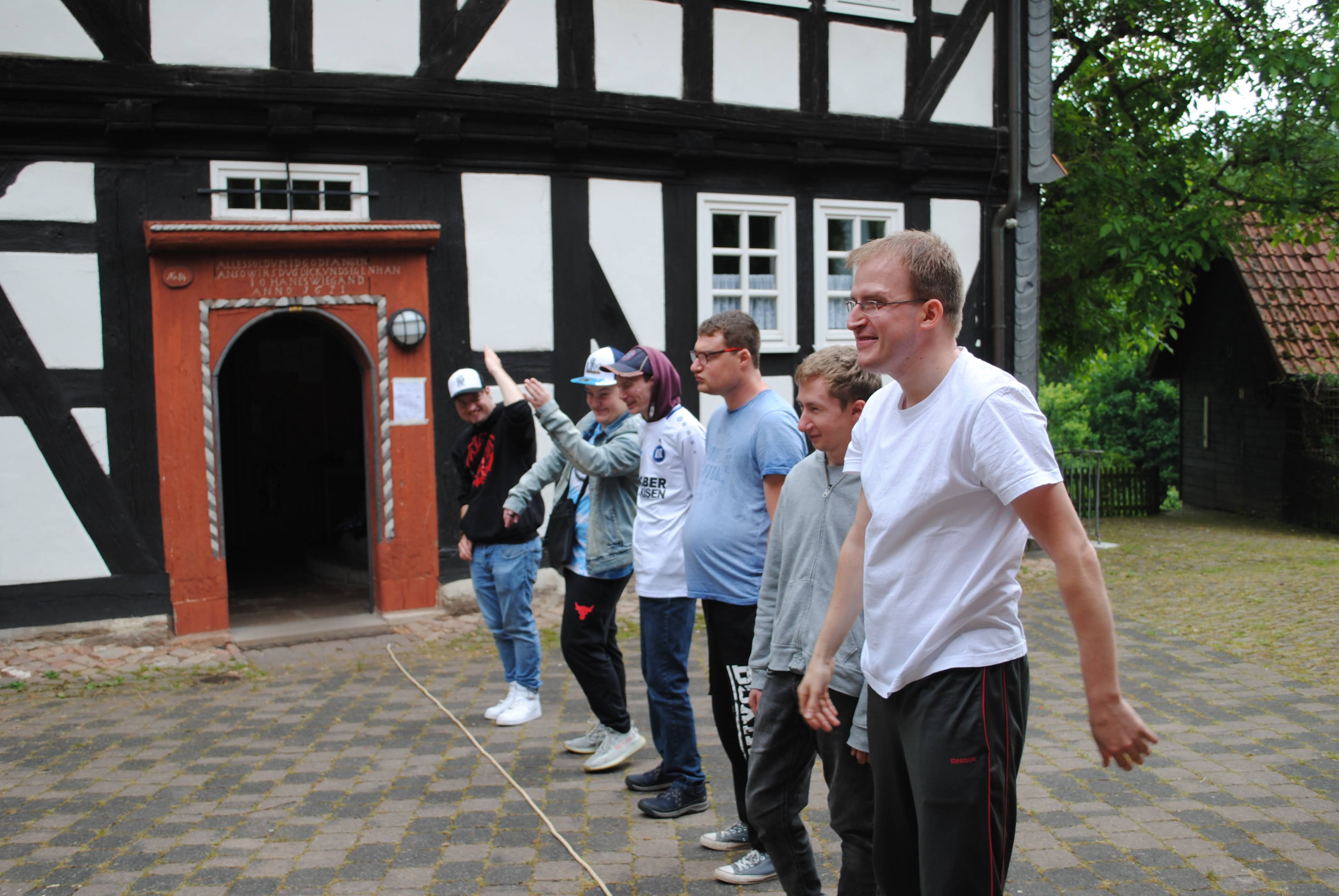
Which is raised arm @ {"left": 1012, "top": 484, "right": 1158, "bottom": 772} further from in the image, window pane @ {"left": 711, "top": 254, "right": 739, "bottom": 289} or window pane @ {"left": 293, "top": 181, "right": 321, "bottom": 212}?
window pane @ {"left": 711, "top": 254, "right": 739, "bottom": 289}

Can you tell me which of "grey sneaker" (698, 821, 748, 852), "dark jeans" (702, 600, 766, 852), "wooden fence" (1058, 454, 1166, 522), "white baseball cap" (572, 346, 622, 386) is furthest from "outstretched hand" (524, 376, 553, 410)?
"wooden fence" (1058, 454, 1166, 522)

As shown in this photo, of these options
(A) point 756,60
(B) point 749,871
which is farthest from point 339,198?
(B) point 749,871

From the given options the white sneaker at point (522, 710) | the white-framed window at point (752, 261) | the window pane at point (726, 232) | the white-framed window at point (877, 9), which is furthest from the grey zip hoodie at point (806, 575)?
the white-framed window at point (877, 9)

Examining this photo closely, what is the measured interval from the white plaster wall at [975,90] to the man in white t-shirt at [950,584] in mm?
9214

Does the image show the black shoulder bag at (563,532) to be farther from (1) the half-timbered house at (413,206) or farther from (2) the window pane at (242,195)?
(2) the window pane at (242,195)

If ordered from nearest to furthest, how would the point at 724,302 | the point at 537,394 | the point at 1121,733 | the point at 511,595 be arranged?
the point at 1121,733 < the point at 537,394 < the point at 511,595 < the point at 724,302

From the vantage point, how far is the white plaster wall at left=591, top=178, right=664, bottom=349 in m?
9.45

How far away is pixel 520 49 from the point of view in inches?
357

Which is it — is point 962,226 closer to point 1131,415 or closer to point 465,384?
point 465,384

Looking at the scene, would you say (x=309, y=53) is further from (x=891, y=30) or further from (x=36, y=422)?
(x=891, y=30)

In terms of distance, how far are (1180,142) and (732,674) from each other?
39.8 ft

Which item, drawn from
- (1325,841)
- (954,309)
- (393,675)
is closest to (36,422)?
(393,675)

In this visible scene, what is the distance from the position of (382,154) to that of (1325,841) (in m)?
7.40

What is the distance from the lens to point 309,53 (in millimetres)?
8352
